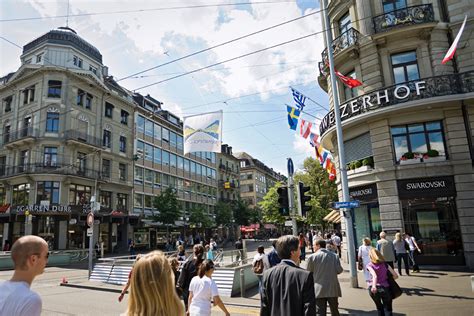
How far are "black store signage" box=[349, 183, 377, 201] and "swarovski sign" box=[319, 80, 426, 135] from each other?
3718 millimetres

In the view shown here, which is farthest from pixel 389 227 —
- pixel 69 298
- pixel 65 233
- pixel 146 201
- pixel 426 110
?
pixel 146 201

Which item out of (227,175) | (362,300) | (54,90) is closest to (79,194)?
(54,90)

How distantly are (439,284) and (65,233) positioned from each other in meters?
29.3

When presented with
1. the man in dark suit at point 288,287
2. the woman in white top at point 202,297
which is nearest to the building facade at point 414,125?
the woman in white top at point 202,297

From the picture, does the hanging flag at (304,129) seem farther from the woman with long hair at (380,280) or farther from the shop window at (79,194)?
the shop window at (79,194)

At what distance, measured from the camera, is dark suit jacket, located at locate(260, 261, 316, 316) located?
3580 mm

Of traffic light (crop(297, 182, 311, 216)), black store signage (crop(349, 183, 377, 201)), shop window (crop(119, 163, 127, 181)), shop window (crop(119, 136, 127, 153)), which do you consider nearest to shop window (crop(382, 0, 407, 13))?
black store signage (crop(349, 183, 377, 201))

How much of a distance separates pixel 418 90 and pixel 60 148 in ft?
97.2

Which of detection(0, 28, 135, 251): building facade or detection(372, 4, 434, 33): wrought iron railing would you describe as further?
detection(0, 28, 135, 251): building facade

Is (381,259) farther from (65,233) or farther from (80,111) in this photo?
(80,111)

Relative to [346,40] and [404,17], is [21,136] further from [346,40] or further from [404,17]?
[404,17]

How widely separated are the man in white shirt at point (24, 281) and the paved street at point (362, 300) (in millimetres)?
6722

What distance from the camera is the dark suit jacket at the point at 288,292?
3.58 metres

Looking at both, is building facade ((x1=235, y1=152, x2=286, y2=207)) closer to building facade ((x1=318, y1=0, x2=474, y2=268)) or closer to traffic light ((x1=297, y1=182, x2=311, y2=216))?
building facade ((x1=318, y1=0, x2=474, y2=268))
